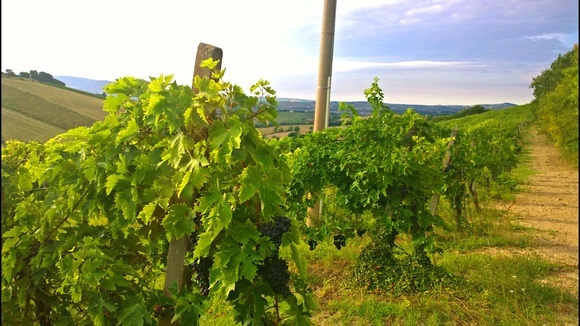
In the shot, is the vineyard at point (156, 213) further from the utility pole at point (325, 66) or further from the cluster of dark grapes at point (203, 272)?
the utility pole at point (325, 66)

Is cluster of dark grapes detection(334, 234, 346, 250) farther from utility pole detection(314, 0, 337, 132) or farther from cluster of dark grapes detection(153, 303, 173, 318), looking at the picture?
cluster of dark grapes detection(153, 303, 173, 318)

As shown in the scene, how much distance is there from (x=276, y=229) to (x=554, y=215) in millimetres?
9391

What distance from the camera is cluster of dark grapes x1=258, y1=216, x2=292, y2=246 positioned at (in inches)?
79.8

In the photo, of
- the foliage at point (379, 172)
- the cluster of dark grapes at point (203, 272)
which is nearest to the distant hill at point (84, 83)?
the cluster of dark grapes at point (203, 272)

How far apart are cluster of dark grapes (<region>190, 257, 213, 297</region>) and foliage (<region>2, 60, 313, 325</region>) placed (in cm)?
2

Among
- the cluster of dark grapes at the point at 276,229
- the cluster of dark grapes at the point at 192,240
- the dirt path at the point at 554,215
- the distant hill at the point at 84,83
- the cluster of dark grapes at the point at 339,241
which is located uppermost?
the distant hill at the point at 84,83

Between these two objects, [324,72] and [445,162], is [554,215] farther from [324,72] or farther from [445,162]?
[324,72]

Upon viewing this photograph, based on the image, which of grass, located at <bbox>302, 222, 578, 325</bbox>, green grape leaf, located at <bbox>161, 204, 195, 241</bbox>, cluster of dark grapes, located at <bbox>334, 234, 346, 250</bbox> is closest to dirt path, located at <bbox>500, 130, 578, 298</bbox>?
grass, located at <bbox>302, 222, 578, 325</bbox>

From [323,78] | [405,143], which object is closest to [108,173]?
[405,143]

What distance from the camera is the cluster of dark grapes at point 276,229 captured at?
6.65 ft

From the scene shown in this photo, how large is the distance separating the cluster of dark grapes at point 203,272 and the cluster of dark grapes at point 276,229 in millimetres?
340

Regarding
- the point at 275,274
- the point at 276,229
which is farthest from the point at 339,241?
the point at 276,229

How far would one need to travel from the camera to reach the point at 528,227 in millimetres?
8125

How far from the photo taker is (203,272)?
2.16m
